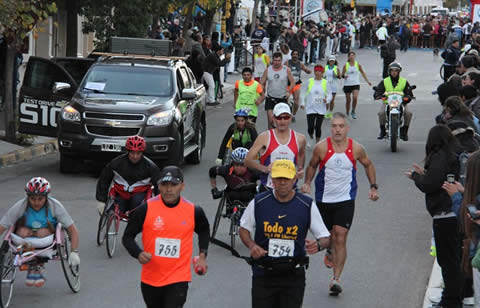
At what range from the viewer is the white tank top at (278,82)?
20922 millimetres

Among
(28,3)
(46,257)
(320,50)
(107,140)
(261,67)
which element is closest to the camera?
(46,257)

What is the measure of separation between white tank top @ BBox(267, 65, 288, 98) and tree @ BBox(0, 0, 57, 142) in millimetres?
4722

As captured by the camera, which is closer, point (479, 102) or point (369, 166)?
point (369, 166)

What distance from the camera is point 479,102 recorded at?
13516 millimetres

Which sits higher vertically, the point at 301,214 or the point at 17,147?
the point at 301,214

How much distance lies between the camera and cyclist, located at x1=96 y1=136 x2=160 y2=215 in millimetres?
11523

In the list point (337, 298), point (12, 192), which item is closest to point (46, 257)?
point (337, 298)

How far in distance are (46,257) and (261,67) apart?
19653 millimetres

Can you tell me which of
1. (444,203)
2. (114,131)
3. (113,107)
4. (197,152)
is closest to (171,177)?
(444,203)

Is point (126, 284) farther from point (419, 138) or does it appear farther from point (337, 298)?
point (419, 138)

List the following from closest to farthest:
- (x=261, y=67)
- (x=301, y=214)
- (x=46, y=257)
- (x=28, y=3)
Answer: (x=301, y=214) → (x=46, y=257) → (x=28, y=3) → (x=261, y=67)

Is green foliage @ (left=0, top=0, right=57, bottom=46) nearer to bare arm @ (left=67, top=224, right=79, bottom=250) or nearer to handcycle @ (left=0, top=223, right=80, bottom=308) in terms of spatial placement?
handcycle @ (left=0, top=223, right=80, bottom=308)

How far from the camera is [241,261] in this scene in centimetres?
1174

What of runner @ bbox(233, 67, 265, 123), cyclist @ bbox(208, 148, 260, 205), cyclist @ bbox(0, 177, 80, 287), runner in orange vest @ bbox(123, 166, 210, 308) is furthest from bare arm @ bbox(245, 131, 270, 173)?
runner @ bbox(233, 67, 265, 123)
